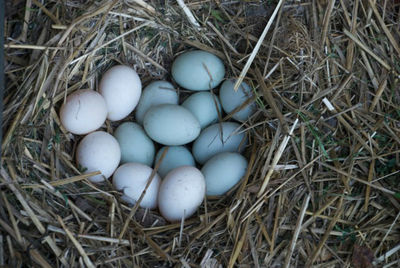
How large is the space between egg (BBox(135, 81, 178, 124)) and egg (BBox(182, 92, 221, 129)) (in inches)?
2.3

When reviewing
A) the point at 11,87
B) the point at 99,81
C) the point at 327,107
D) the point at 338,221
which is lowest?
the point at 338,221

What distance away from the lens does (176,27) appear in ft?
5.64

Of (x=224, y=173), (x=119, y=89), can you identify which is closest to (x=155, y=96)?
(x=119, y=89)

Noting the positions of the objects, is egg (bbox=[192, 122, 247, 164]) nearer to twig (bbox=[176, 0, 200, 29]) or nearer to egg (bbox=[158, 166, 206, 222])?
egg (bbox=[158, 166, 206, 222])

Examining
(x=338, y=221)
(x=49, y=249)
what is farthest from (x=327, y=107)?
(x=49, y=249)

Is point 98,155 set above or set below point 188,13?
below

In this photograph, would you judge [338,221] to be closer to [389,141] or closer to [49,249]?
[389,141]

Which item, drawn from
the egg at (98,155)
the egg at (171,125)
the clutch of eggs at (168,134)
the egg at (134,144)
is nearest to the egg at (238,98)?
the clutch of eggs at (168,134)

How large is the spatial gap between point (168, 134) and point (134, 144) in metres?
0.13

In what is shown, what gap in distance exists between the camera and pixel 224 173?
1479mm

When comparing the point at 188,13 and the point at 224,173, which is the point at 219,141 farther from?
the point at 188,13

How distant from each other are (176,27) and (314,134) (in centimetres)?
64

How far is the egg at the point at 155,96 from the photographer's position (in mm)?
1698

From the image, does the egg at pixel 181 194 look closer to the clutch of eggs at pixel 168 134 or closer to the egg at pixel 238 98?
the clutch of eggs at pixel 168 134
